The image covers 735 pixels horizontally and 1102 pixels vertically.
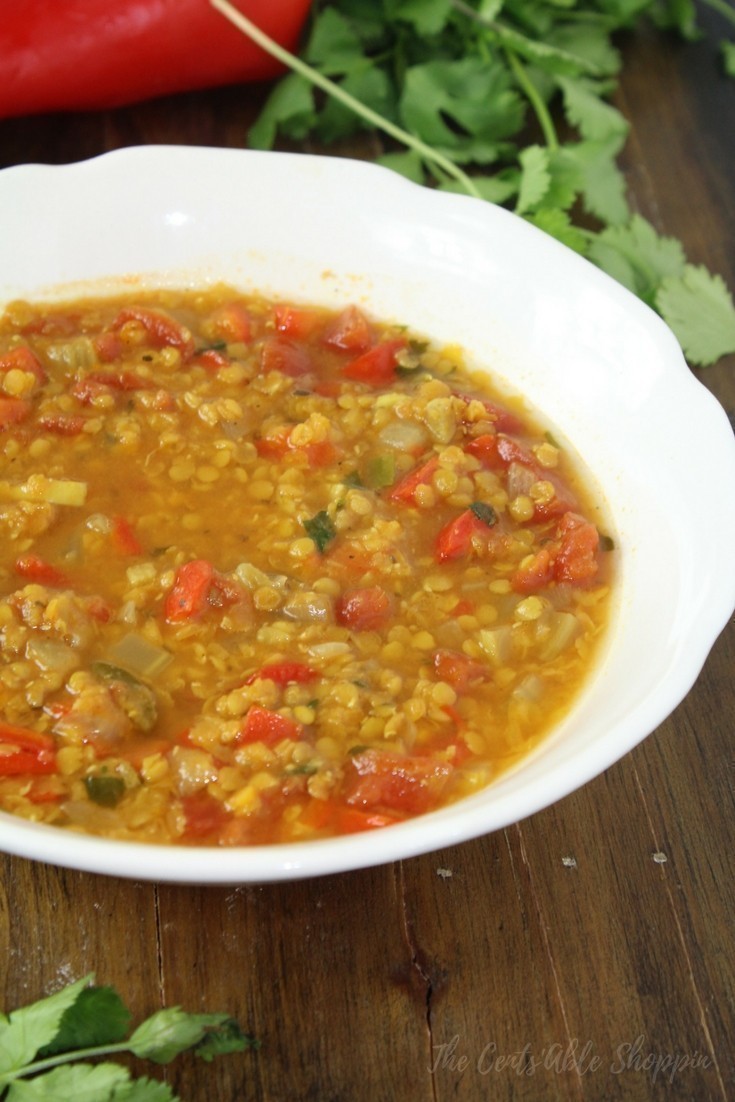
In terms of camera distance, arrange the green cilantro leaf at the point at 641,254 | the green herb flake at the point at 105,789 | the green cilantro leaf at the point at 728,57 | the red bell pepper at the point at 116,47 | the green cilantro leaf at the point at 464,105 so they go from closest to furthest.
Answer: the green herb flake at the point at 105,789
the green cilantro leaf at the point at 641,254
the red bell pepper at the point at 116,47
the green cilantro leaf at the point at 464,105
the green cilantro leaf at the point at 728,57

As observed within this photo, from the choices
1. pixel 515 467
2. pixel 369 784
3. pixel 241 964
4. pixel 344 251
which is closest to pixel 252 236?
pixel 344 251

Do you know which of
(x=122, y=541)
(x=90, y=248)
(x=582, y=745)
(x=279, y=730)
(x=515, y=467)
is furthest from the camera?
(x=90, y=248)

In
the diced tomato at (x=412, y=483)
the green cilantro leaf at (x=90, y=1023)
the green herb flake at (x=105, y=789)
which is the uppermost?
the diced tomato at (x=412, y=483)

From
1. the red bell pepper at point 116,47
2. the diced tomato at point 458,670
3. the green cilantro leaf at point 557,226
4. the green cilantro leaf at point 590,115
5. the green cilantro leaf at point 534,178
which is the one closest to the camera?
the diced tomato at point 458,670

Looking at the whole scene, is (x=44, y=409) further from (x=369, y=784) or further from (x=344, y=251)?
(x=369, y=784)

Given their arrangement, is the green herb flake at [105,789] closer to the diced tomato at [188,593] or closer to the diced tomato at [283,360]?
the diced tomato at [188,593]

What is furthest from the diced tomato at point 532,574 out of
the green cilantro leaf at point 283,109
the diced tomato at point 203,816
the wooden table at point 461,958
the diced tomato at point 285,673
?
the green cilantro leaf at point 283,109
